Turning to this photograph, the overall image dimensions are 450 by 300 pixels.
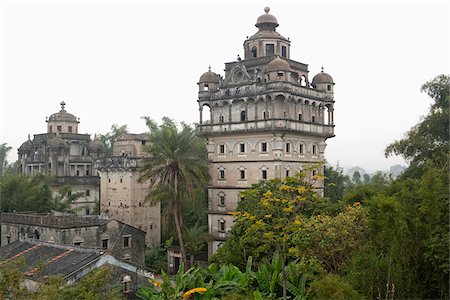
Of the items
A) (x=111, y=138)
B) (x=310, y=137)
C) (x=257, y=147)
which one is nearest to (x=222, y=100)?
(x=257, y=147)


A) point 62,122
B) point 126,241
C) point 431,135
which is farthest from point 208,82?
point 62,122

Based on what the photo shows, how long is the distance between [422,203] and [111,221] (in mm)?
22701

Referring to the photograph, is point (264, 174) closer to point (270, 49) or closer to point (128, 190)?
point (270, 49)

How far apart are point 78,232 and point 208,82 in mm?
13151

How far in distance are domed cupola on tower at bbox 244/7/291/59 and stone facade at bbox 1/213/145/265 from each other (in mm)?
14934

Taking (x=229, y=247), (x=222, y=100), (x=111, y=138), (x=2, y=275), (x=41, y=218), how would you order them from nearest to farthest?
(x=2, y=275) → (x=229, y=247) → (x=41, y=218) → (x=222, y=100) → (x=111, y=138)

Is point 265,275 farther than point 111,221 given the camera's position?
No

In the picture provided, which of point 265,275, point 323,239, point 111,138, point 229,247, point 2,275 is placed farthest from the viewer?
point 111,138

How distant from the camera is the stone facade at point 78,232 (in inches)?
1239

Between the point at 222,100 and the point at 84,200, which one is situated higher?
the point at 222,100

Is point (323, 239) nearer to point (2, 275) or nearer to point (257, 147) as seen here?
point (2, 275)

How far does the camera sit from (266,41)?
3584cm

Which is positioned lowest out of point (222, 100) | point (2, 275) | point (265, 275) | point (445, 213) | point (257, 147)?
point (265, 275)

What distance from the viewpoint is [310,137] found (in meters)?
34.5
